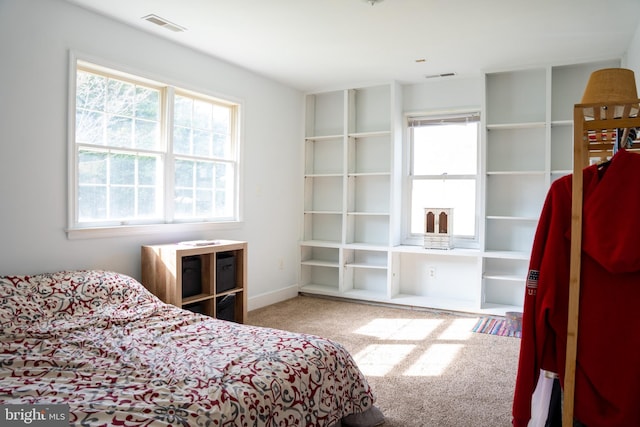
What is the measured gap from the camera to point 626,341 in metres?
1.37

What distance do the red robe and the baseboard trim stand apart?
3.47 m

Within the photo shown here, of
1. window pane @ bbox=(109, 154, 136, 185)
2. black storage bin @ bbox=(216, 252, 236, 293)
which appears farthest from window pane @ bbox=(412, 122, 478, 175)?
window pane @ bbox=(109, 154, 136, 185)

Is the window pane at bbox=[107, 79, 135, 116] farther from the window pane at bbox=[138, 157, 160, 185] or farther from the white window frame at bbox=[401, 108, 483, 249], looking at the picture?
the white window frame at bbox=[401, 108, 483, 249]

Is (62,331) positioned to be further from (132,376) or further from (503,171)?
(503,171)

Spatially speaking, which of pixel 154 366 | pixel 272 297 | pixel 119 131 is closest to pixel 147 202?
pixel 119 131

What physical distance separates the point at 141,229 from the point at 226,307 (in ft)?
3.23

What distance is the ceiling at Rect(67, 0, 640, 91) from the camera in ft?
10.1

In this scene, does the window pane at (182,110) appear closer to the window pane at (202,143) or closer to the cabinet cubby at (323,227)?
the window pane at (202,143)

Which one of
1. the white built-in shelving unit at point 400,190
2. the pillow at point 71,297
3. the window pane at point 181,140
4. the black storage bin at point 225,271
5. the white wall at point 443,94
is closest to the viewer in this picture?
the pillow at point 71,297

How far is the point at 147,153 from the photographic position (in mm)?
3633

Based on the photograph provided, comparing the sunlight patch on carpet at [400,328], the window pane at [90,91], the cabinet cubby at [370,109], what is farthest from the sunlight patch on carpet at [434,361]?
the window pane at [90,91]

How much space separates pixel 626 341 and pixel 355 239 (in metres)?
4.13

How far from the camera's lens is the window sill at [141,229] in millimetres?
3129

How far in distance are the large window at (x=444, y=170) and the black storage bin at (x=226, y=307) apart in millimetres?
2288
